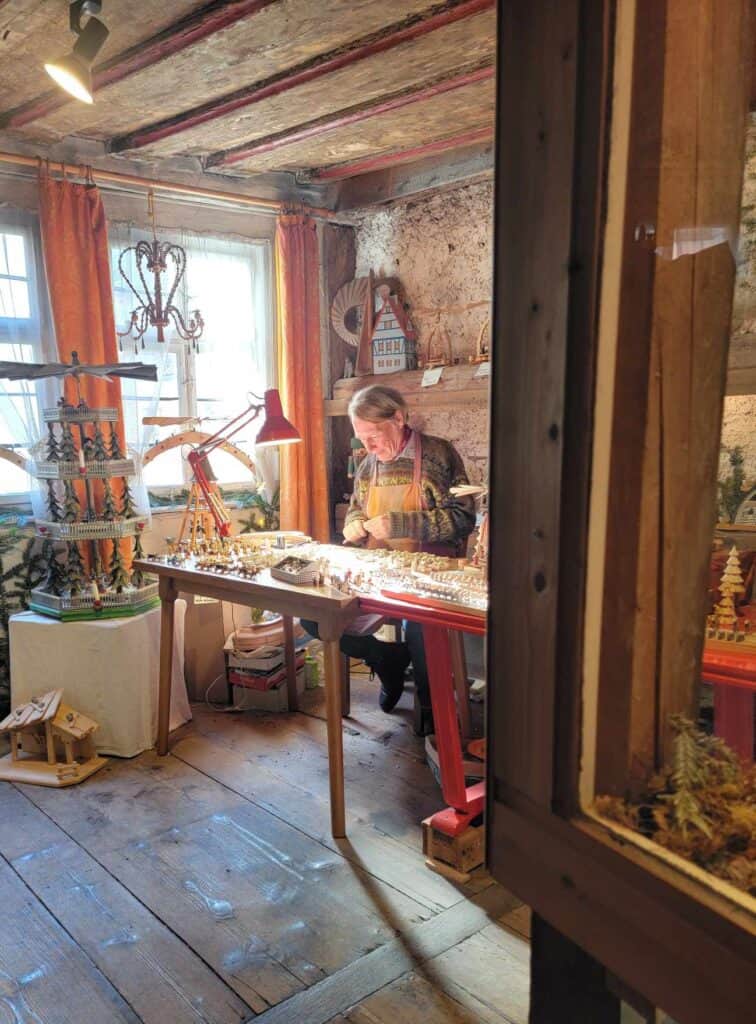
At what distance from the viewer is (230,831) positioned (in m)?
2.84

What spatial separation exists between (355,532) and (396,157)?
7.05ft

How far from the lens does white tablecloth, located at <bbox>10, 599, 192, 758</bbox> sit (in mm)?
3410

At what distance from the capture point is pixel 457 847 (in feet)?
8.39

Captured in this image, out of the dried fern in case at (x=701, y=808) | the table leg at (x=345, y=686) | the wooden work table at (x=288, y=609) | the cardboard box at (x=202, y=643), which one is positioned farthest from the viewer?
the cardboard box at (x=202, y=643)

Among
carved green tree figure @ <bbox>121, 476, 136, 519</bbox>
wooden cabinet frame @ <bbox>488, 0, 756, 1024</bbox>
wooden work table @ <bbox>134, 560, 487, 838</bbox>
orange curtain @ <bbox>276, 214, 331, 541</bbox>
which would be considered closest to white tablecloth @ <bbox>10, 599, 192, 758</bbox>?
carved green tree figure @ <bbox>121, 476, 136, 519</bbox>

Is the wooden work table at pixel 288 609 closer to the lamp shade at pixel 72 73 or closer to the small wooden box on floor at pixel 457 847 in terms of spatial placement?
the small wooden box on floor at pixel 457 847

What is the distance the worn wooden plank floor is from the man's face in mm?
1406

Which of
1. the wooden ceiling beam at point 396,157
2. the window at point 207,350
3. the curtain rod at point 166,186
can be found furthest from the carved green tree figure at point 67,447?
the wooden ceiling beam at point 396,157

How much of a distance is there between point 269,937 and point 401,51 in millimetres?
3111

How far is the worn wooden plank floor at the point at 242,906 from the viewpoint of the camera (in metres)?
2.02

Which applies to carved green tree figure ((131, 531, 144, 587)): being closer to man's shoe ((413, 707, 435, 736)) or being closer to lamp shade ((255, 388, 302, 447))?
lamp shade ((255, 388, 302, 447))

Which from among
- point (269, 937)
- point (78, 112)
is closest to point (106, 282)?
point (78, 112)

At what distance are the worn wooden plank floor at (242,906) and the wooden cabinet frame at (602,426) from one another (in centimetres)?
118

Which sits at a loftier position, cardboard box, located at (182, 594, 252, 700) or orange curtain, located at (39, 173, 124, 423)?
orange curtain, located at (39, 173, 124, 423)
